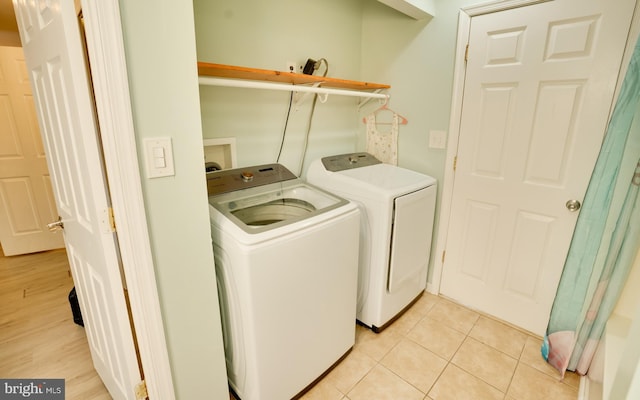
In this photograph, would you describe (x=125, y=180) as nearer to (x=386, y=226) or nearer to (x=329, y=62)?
(x=386, y=226)

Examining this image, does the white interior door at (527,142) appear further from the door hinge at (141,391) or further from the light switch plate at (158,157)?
the door hinge at (141,391)

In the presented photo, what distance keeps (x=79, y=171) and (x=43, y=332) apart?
5.50 feet

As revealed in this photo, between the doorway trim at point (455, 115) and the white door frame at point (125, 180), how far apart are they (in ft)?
6.22

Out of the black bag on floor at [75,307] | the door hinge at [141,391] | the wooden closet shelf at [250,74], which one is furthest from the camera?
the black bag on floor at [75,307]

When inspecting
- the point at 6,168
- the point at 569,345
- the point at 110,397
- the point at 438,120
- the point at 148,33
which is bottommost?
the point at 110,397

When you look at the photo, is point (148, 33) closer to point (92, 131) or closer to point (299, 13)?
point (92, 131)

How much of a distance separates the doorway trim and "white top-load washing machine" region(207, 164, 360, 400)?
0.96 metres

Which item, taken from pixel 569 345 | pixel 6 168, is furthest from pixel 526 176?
pixel 6 168

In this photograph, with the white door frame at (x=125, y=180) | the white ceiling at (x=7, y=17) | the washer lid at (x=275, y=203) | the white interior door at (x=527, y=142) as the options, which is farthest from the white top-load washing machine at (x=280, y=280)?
the white ceiling at (x=7, y=17)

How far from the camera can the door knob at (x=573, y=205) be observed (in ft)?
5.45

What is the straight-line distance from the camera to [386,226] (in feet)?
5.60

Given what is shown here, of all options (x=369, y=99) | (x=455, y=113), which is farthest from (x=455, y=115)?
(x=369, y=99)

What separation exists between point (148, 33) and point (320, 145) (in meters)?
1.54

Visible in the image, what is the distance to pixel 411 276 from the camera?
2.08m
